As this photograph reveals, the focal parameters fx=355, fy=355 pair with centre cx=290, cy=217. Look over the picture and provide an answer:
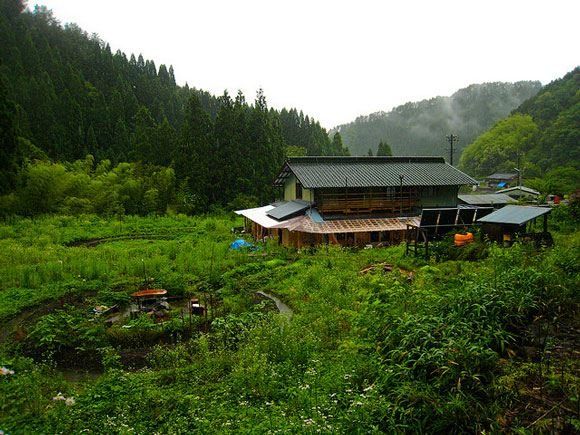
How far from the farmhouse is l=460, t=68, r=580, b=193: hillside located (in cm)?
2881

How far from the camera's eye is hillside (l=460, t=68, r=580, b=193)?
5241cm

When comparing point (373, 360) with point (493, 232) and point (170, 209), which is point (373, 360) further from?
point (170, 209)

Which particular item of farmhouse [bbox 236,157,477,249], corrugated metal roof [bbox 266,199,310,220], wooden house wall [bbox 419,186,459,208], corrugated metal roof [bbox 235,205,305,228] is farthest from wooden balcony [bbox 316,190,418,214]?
corrugated metal roof [bbox 235,205,305,228]

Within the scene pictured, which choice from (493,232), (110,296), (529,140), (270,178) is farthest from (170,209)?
(529,140)

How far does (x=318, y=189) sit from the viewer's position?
2009 centimetres

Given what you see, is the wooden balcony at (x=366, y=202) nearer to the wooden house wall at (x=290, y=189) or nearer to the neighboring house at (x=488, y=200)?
the wooden house wall at (x=290, y=189)

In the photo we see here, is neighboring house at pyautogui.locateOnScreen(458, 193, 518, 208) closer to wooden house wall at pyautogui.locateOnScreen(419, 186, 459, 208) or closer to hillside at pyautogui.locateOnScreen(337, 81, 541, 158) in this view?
wooden house wall at pyautogui.locateOnScreen(419, 186, 459, 208)

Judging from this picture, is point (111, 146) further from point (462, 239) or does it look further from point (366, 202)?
point (462, 239)

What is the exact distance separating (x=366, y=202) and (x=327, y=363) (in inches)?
622

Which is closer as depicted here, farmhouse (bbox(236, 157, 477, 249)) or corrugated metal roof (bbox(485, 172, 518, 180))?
farmhouse (bbox(236, 157, 477, 249))

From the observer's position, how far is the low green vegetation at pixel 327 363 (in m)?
3.67

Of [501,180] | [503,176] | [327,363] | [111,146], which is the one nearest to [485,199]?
[327,363]

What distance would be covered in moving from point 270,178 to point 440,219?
26130mm

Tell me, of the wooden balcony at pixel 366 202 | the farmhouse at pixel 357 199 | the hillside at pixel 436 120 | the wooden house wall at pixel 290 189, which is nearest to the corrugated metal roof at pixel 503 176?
the hillside at pixel 436 120
